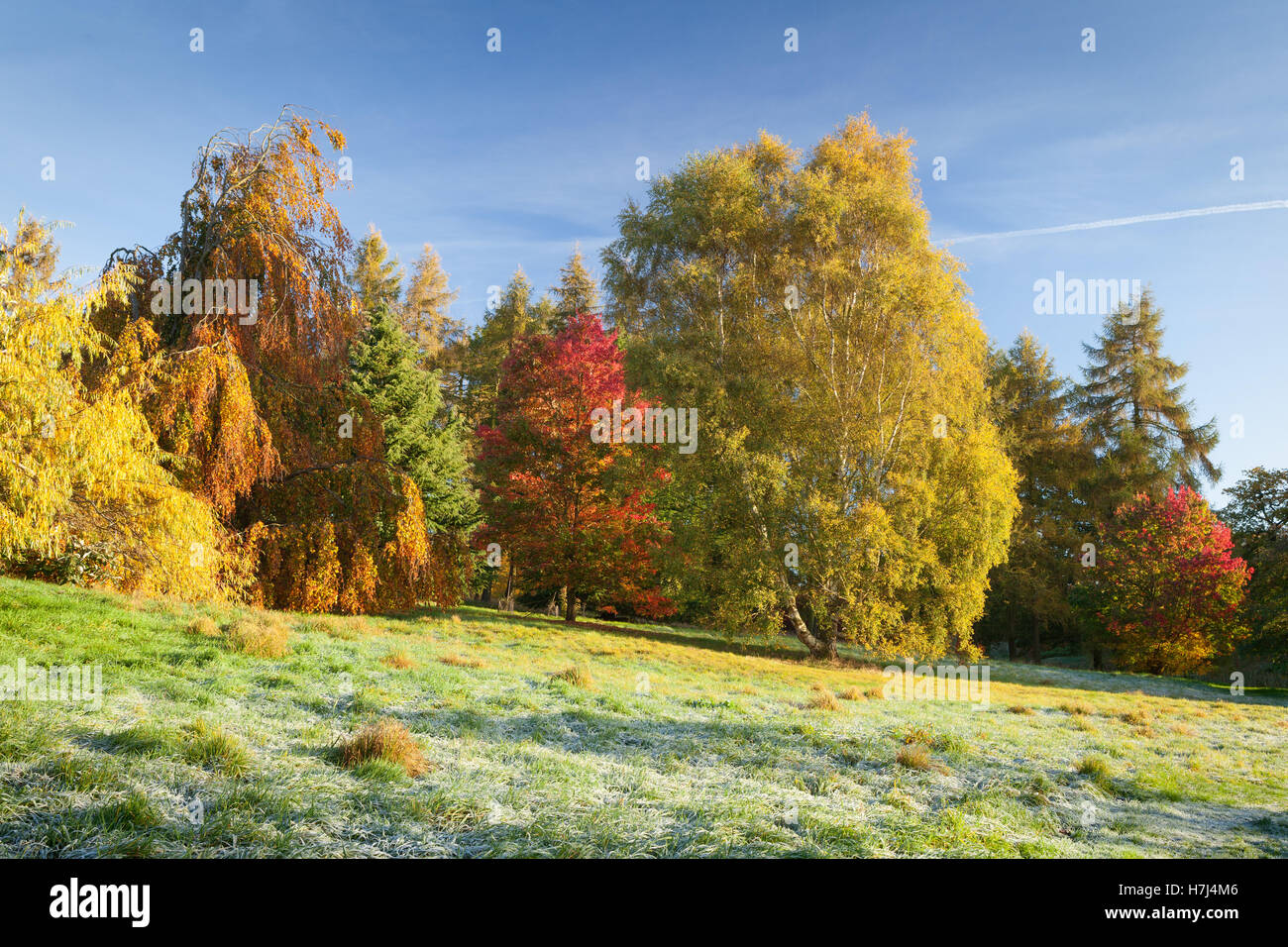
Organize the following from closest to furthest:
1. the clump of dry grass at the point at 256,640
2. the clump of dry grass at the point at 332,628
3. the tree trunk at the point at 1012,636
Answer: the clump of dry grass at the point at 256,640
the clump of dry grass at the point at 332,628
the tree trunk at the point at 1012,636

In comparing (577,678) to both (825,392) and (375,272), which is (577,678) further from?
(375,272)

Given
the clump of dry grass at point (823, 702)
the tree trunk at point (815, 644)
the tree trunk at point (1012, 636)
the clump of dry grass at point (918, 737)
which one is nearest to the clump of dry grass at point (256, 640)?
the clump of dry grass at point (823, 702)

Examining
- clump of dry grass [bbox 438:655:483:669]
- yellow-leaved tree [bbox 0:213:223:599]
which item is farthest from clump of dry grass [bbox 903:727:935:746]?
yellow-leaved tree [bbox 0:213:223:599]

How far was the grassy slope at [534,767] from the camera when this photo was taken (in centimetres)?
388

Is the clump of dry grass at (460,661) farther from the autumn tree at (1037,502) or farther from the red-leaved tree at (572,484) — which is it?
the autumn tree at (1037,502)

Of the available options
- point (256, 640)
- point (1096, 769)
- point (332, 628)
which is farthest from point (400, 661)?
point (1096, 769)

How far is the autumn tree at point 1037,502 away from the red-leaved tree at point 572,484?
17.5m

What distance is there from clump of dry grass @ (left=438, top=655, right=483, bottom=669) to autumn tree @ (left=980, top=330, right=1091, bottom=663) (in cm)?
2567

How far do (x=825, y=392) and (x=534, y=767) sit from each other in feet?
49.7

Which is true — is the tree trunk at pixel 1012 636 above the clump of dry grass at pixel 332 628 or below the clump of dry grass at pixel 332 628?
below

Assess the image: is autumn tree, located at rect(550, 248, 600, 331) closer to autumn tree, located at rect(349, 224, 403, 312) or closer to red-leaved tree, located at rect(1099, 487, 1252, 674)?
autumn tree, located at rect(349, 224, 403, 312)

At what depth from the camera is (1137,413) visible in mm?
32156
